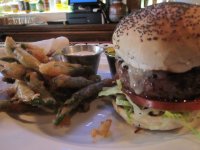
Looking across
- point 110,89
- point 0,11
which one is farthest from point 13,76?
point 0,11

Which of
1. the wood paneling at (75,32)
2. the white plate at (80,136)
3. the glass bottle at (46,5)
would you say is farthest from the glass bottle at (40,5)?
the white plate at (80,136)

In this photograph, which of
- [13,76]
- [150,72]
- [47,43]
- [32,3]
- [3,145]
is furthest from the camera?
[32,3]

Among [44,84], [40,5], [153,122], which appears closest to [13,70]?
[44,84]

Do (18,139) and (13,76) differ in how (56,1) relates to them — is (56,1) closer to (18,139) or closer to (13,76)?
(13,76)

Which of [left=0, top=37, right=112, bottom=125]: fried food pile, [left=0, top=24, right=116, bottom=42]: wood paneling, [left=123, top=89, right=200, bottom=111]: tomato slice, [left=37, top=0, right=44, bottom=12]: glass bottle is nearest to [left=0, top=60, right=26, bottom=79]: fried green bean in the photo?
[left=0, top=37, right=112, bottom=125]: fried food pile

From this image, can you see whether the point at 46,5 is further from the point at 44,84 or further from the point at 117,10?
the point at 44,84

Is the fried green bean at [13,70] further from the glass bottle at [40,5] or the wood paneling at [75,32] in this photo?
the glass bottle at [40,5]
